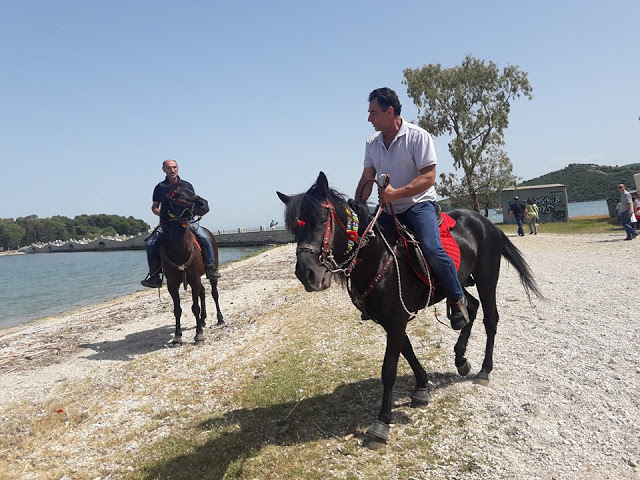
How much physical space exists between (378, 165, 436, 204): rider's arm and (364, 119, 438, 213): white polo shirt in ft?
0.27

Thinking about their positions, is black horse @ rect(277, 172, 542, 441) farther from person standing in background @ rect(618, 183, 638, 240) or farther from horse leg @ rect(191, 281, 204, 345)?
person standing in background @ rect(618, 183, 638, 240)

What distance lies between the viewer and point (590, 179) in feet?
589

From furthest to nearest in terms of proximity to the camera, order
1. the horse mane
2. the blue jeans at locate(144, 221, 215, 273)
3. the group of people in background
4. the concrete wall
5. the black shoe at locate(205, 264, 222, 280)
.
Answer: the concrete wall
the group of people in background
the black shoe at locate(205, 264, 222, 280)
the blue jeans at locate(144, 221, 215, 273)
the horse mane

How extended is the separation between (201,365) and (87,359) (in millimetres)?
3520

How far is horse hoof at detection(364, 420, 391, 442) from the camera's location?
432 centimetres

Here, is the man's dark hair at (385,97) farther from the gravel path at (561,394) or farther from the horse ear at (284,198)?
the gravel path at (561,394)

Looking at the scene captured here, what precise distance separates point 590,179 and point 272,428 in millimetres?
208826

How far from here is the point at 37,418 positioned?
6.11 meters

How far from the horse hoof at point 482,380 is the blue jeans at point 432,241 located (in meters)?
1.40

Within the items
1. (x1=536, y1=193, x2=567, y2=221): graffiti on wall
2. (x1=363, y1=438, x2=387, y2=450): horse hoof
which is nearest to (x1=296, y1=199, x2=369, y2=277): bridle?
(x1=363, y1=438, x2=387, y2=450): horse hoof

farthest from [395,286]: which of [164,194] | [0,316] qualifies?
[0,316]

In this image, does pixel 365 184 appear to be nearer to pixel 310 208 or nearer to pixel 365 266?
pixel 365 266

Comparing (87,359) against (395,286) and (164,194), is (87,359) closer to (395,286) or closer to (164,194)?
(164,194)

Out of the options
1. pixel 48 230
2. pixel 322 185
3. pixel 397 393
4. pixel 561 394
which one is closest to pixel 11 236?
pixel 48 230
